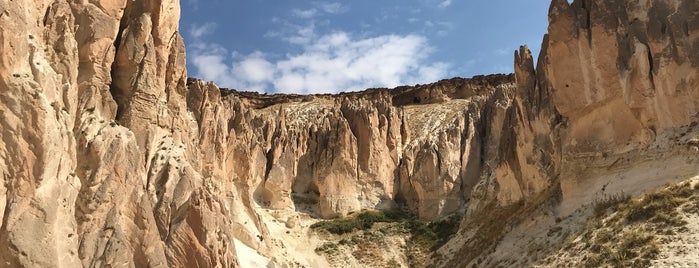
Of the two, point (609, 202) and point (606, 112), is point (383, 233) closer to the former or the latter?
point (606, 112)

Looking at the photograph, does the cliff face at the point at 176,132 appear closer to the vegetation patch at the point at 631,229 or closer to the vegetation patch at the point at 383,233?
the vegetation patch at the point at 631,229

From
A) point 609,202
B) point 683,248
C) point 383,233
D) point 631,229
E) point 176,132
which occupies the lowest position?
point 383,233

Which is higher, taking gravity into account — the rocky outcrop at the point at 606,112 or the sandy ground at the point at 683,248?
the rocky outcrop at the point at 606,112

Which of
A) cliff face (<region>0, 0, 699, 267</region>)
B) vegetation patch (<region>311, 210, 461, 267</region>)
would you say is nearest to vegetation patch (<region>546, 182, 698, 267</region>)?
cliff face (<region>0, 0, 699, 267</region>)

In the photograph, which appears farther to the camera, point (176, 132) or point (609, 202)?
point (176, 132)

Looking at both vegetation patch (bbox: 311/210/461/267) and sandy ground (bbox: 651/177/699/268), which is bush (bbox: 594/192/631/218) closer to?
sandy ground (bbox: 651/177/699/268)

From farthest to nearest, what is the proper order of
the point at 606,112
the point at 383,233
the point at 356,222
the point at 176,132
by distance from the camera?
the point at 356,222, the point at 383,233, the point at 176,132, the point at 606,112

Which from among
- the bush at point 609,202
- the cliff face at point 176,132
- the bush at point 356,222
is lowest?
the bush at point 356,222

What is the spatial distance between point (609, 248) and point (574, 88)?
1033 cm

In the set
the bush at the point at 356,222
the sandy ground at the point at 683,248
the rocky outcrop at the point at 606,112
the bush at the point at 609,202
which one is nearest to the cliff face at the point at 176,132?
the rocky outcrop at the point at 606,112

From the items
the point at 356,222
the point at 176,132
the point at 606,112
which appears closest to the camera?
the point at 606,112

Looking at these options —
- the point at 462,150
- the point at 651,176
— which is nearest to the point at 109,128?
the point at 651,176

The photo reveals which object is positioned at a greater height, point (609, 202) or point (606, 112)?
point (606, 112)

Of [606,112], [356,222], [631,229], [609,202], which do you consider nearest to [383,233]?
[356,222]
